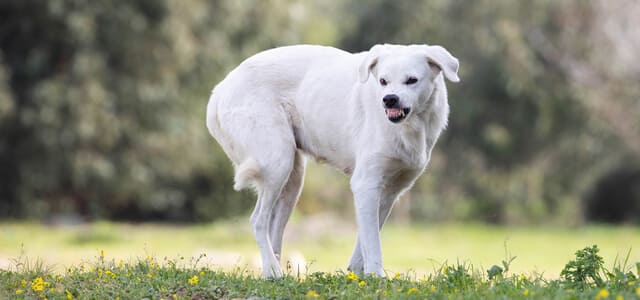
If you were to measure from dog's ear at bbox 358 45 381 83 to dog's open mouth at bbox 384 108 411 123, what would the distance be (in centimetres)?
38

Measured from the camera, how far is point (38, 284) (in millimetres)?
5957

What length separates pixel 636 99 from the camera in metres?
22.9

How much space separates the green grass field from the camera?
18.8 feet

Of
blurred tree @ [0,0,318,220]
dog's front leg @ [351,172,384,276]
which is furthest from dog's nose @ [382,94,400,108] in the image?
blurred tree @ [0,0,318,220]

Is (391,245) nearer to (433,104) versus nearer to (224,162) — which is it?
(224,162)

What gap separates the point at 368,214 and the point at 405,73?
1.05 metres

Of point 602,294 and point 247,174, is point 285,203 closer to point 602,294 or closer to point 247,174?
point 247,174

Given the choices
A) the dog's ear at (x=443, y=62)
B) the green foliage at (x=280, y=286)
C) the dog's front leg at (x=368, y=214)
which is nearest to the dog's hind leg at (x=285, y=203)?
the dog's front leg at (x=368, y=214)

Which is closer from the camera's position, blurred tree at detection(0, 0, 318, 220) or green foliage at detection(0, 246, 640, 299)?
green foliage at detection(0, 246, 640, 299)

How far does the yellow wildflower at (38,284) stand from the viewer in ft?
19.3

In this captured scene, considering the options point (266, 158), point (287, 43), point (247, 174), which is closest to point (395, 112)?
point (266, 158)

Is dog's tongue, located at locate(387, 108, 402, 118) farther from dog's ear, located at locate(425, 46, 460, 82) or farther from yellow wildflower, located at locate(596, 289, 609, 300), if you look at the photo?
yellow wildflower, located at locate(596, 289, 609, 300)

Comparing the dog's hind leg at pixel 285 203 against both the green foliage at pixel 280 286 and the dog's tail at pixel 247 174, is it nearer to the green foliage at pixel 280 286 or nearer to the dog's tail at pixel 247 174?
the dog's tail at pixel 247 174

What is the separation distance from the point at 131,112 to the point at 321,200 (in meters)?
5.92
